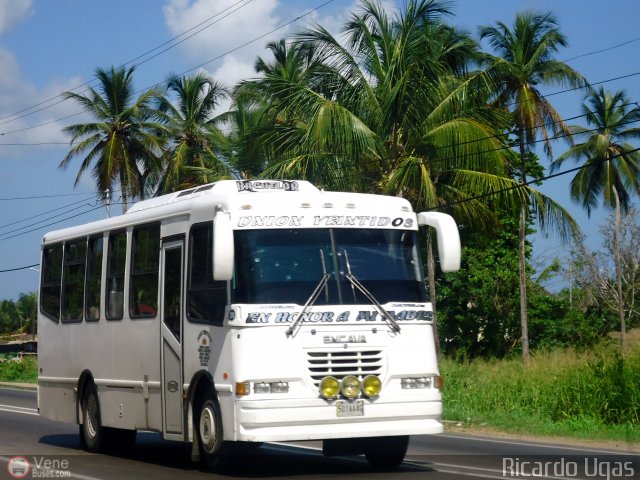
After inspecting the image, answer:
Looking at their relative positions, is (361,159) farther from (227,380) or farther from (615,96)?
(615,96)

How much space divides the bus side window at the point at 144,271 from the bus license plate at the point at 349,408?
3174 mm

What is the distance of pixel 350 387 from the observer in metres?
11.7

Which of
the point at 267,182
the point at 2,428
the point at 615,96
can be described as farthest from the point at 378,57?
the point at 615,96

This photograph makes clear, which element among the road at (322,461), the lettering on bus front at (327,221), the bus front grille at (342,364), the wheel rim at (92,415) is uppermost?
the lettering on bus front at (327,221)

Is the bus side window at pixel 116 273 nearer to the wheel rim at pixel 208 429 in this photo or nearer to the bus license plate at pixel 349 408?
the wheel rim at pixel 208 429

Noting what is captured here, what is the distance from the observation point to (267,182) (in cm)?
1316

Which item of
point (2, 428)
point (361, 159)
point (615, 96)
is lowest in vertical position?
point (2, 428)

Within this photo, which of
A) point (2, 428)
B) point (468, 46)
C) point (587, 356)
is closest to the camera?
point (2, 428)

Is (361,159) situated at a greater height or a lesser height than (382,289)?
greater

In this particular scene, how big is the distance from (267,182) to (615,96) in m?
51.5

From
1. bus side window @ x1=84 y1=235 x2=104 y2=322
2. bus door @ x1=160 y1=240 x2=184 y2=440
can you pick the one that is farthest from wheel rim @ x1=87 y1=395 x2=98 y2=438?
bus door @ x1=160 y1=240 x2=184 y2=440

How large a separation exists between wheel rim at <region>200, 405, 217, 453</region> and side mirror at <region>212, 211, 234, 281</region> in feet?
5.33

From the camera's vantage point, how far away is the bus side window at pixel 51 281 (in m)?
17.2

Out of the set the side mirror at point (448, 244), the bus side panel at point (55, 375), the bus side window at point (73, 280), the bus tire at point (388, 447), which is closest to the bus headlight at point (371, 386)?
the bus tire at point (388, 447)
